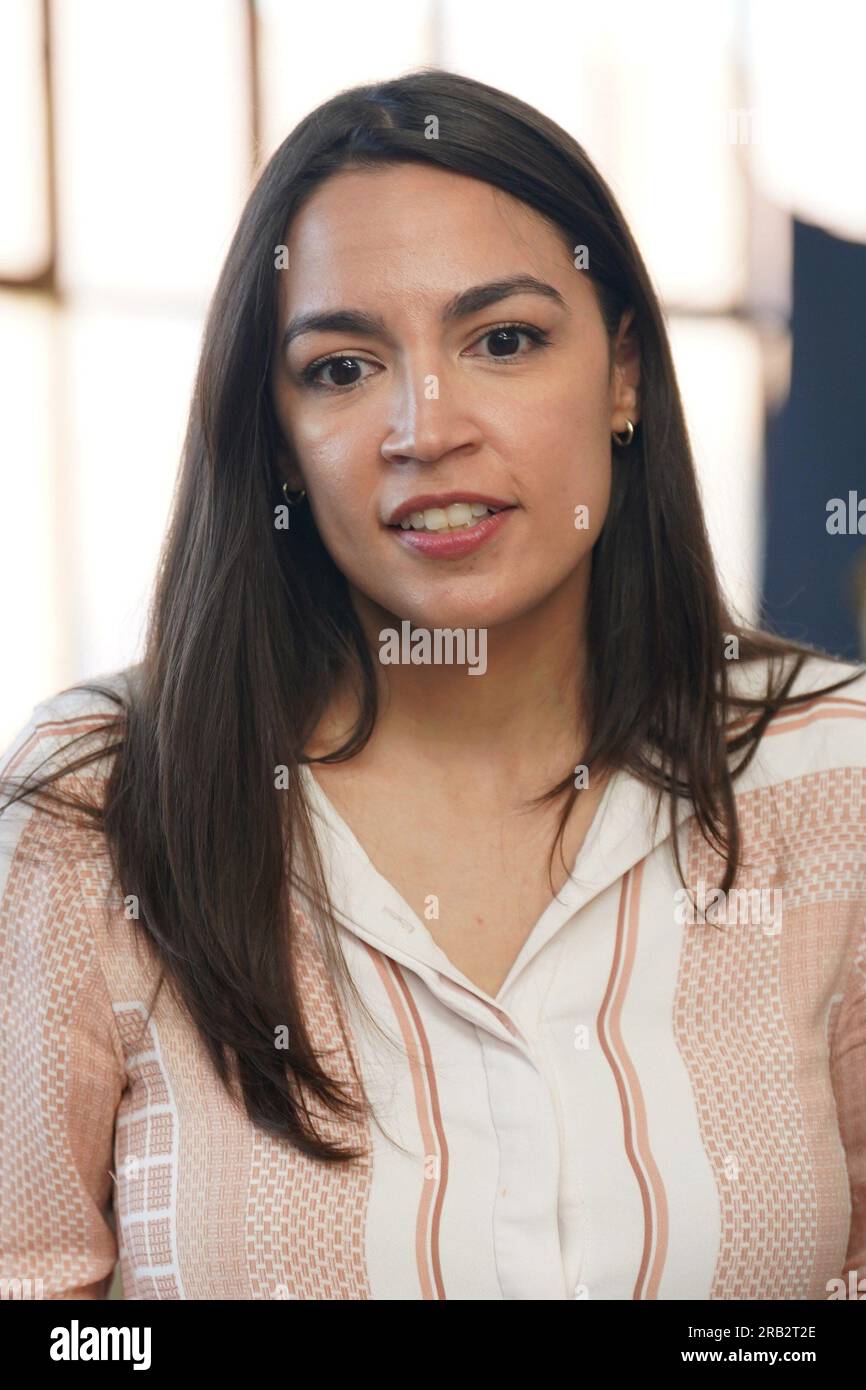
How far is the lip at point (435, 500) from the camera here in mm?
1072

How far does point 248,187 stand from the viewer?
7.38ft

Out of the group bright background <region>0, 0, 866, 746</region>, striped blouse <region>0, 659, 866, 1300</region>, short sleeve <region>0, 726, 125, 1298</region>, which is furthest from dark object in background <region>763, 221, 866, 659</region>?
short sleeve <region>0, 726, 125, 1298</region>

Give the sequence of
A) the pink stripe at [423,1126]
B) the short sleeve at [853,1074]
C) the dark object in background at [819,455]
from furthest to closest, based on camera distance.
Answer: the dark object in background at [819,455] < the short sleeve at [853,1074] < the pink stripe at [423,1126]

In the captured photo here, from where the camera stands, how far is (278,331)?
3.78ft

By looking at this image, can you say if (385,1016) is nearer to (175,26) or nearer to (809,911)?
(809,911)

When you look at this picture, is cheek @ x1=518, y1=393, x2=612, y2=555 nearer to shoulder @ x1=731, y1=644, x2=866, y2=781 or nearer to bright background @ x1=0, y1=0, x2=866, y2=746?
shoulder @ x1=731, y1=644, x2=866, y2=781

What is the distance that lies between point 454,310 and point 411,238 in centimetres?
6

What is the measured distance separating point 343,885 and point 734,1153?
0.32 m

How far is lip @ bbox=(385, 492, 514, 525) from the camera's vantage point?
107cm

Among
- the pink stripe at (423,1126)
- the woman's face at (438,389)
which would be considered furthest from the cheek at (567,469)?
the pink stripe at (423,1126)

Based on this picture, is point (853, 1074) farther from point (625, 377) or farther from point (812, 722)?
point (625, 377)

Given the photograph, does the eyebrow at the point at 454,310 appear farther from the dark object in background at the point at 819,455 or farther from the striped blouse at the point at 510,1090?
the dark object in background at the point at 819,455

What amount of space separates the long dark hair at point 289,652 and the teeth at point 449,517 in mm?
165

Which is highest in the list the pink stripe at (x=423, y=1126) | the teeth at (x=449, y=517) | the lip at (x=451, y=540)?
the teeth at (x=449, y=517)
